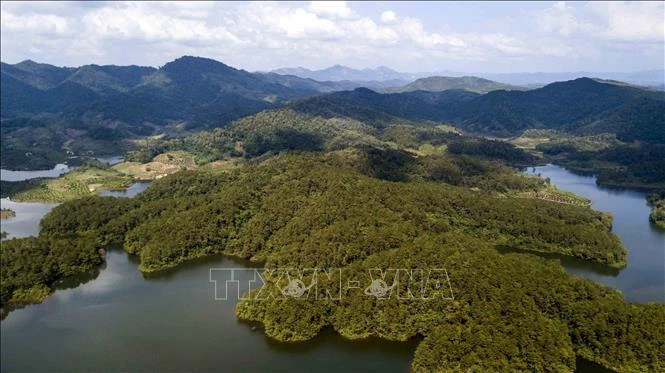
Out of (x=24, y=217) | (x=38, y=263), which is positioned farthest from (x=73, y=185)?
(x=38, y=263)

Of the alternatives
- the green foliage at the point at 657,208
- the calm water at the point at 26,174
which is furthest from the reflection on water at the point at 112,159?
the green foliage at the point at 657,208

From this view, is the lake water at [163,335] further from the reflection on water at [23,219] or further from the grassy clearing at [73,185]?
the grassy clearing at [73,185]

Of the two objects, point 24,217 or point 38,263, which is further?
point 24,217

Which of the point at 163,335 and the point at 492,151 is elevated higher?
the point at 492,151

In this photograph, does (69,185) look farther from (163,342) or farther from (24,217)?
(163,342)

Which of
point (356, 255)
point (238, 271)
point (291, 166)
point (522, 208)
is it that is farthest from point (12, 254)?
point (522, 208)

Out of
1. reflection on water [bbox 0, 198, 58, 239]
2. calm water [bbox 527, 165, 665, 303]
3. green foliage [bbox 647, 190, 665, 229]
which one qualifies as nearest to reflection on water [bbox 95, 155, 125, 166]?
reflection on water [bbox 0, 198, 58, 239]
